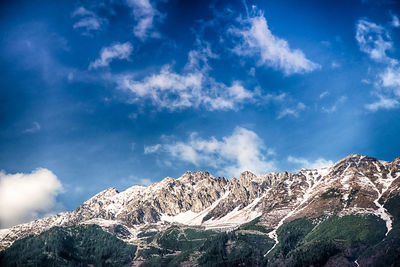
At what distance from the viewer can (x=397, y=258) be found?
630 ft

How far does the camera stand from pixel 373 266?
199500mm

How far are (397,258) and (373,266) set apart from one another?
15.2m
